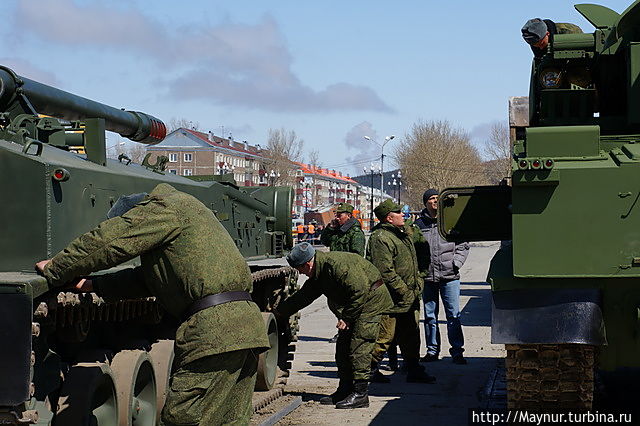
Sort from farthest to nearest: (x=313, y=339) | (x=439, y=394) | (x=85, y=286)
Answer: (x=313, y=339)
(x=439, y=394)
(x=85, y=286)

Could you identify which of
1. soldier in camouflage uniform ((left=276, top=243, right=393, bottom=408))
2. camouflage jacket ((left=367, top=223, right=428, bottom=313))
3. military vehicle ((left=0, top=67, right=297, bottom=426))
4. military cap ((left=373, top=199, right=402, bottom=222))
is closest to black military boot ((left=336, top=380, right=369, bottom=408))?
soldier in camouflage uniform ((left=276, top=243, right=393, bottom=408))

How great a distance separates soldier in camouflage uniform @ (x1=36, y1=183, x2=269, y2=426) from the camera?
470cm

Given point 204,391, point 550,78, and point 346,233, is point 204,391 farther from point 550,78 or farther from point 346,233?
point 346,233

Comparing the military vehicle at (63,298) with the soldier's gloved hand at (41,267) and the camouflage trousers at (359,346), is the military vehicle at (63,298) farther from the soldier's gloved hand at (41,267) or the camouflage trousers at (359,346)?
the camouflage trousers at (359,346)

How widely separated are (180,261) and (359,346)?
3.75m

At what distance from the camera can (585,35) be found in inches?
306

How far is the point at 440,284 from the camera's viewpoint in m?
11.1

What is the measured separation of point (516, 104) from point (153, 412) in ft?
23.2

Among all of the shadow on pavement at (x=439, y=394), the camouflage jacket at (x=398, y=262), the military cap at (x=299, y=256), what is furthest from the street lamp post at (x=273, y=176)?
the military cap at (x=299, y=256)

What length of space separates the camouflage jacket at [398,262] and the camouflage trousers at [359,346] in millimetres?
1210

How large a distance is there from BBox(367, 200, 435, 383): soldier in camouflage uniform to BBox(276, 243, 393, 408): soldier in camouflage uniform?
0.98 m

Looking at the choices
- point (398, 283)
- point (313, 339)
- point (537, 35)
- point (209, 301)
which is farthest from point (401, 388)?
point (209, 301)

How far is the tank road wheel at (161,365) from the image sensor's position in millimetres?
7000

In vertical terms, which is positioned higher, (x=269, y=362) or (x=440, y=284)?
(x=440, y=284)
